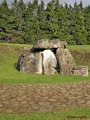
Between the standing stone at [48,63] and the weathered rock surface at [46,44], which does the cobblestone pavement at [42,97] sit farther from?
the weathered rock surface at [46,44]

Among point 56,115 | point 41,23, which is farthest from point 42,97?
point 41,23

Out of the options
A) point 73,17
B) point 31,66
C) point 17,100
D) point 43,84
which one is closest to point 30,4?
point 73,17

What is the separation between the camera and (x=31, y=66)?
22.3 meters

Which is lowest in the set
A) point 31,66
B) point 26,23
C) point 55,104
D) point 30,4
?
point 55,104

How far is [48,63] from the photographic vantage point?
72.4ft

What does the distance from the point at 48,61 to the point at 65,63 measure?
61.2 inches

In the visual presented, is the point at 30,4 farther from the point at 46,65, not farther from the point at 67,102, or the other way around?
the point at 67,102

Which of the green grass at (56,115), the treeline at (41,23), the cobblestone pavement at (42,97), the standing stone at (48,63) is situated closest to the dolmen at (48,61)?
the standing stone at (48,63)

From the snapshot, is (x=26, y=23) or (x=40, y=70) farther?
(x=26, y=23)

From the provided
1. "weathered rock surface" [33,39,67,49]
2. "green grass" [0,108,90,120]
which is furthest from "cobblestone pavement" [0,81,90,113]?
"weathered rock surface" [33,39,67,49]

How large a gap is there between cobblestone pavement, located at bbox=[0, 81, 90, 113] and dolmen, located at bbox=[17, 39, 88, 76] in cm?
513

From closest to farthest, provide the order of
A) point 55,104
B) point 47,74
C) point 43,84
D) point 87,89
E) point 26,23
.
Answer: point 55,104 → point 87,89 → point 43,84 → point 47,74 → point 26,23

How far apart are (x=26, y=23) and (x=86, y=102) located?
31.8 meters

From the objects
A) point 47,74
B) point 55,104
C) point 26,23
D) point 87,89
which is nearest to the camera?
point 55,104
